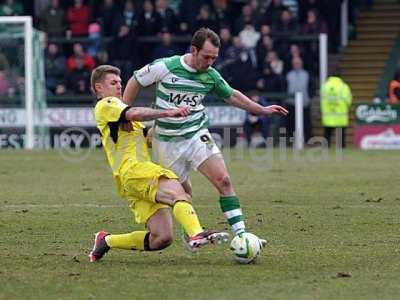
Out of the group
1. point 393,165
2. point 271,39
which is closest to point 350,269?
point 393,165

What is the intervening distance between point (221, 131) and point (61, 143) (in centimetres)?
366

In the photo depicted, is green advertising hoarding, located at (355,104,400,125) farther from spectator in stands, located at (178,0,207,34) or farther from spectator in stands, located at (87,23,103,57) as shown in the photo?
spectator in stands, located at (87,23,103,57)

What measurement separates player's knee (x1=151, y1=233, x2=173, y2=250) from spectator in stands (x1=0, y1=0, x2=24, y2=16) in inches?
860

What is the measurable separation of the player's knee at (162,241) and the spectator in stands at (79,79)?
61.5ft

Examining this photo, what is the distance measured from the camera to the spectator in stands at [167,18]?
29.2 meters

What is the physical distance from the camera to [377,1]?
3206cm

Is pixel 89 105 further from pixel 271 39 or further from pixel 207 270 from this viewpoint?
pixel 207 270

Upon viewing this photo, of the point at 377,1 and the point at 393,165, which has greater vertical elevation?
the point at 377,1

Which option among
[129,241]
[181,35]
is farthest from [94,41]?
[129,241]

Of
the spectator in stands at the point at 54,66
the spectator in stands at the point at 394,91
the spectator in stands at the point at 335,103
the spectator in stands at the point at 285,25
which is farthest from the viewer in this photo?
the spectator in stands at the point at 285,25

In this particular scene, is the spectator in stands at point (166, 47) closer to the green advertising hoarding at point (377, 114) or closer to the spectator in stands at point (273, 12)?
the spectator in stands at point (273, 12)

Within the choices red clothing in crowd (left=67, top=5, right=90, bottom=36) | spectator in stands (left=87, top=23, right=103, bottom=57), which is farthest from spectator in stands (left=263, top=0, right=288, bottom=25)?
red clothing in crowd (left=67, top=5, right=90, bottom=36)

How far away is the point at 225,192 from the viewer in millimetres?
9641

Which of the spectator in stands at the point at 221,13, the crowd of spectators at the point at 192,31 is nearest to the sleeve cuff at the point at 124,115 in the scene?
the crowd of spectators at the point at 192,31
